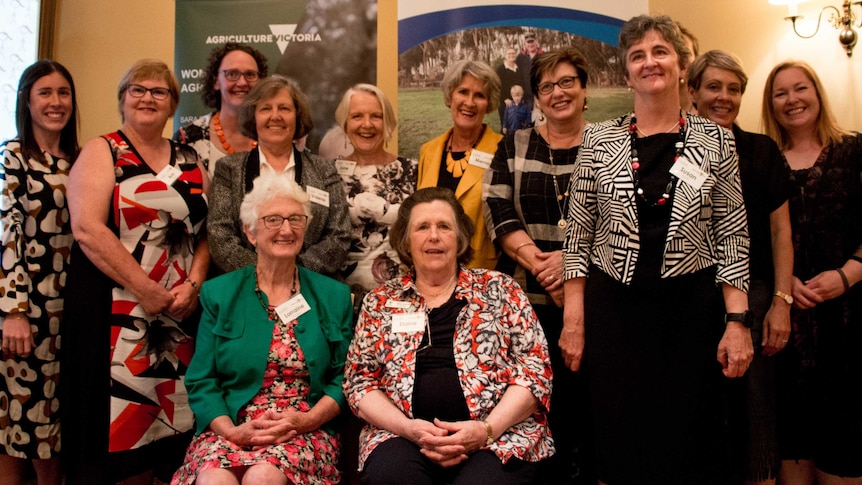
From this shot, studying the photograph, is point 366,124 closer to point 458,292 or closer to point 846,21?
point 458,292

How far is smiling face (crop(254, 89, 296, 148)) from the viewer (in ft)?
9.36

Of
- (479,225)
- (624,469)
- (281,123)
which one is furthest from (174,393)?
(624,469)

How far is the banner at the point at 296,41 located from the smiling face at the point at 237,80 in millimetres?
598

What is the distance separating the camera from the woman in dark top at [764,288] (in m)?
2.39

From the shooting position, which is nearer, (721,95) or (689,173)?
(689,173)

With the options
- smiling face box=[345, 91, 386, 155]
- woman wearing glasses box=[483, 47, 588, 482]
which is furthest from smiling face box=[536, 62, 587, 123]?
smiling face box=[345, 91, 386, 155]

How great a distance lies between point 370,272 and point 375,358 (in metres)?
0.70

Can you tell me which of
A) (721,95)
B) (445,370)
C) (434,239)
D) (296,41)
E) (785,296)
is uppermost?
(296,41)

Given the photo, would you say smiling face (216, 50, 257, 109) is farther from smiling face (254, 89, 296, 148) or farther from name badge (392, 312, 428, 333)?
name badge (392, 312, 428, 333)

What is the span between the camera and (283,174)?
9.10 feet

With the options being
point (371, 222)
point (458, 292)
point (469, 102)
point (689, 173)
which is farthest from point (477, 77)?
point (689, 173)

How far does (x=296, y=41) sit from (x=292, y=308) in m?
2.23

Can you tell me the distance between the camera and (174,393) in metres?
2.64

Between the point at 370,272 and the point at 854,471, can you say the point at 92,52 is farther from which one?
the point at 854,471
